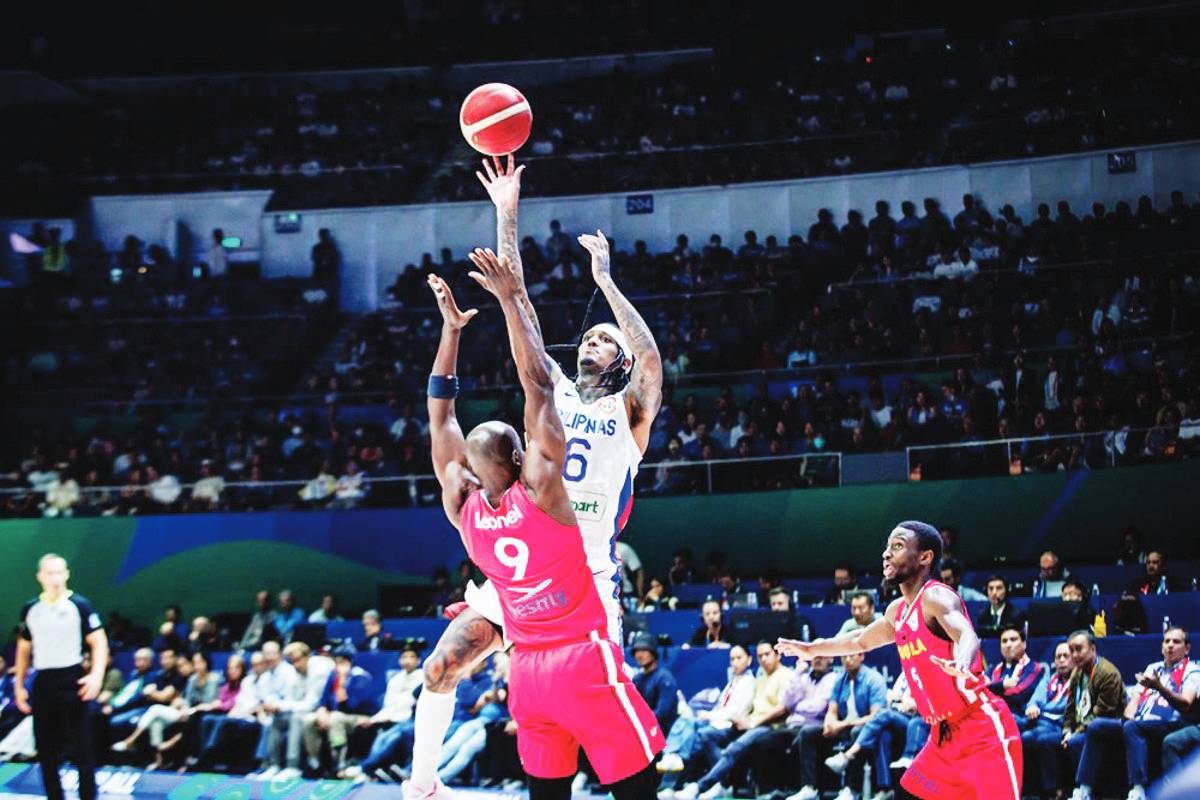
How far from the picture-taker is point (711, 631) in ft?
42.4

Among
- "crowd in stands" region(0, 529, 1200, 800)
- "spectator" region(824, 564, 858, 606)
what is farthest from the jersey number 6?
"spectator" region(824, 564, 858, 606)

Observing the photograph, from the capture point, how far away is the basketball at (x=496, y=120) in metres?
6.63

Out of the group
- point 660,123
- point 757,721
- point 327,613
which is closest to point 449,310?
point 757,721

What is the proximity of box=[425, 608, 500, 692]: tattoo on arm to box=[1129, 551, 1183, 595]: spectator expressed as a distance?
848 cm

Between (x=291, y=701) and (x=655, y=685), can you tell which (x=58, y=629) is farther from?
(x=655, y=685)

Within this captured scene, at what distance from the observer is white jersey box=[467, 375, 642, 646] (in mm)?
6273

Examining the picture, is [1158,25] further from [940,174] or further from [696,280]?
[696,280]

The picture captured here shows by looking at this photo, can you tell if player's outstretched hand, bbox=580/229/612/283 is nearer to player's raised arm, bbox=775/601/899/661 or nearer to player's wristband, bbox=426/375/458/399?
player's wristband, bbox=426/375/458/399

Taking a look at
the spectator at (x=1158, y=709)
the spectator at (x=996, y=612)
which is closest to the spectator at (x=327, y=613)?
the spectator at (x=996, y=612)

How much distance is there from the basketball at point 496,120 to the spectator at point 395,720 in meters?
6.82

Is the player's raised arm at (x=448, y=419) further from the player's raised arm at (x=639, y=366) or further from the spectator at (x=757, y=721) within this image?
the spectator at (x=757, y=721)

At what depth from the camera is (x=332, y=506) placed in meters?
17.6

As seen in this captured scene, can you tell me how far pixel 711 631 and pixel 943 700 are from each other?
6717 mm

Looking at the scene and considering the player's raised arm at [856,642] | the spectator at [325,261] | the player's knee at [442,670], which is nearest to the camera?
the player's knee at [442,670]
